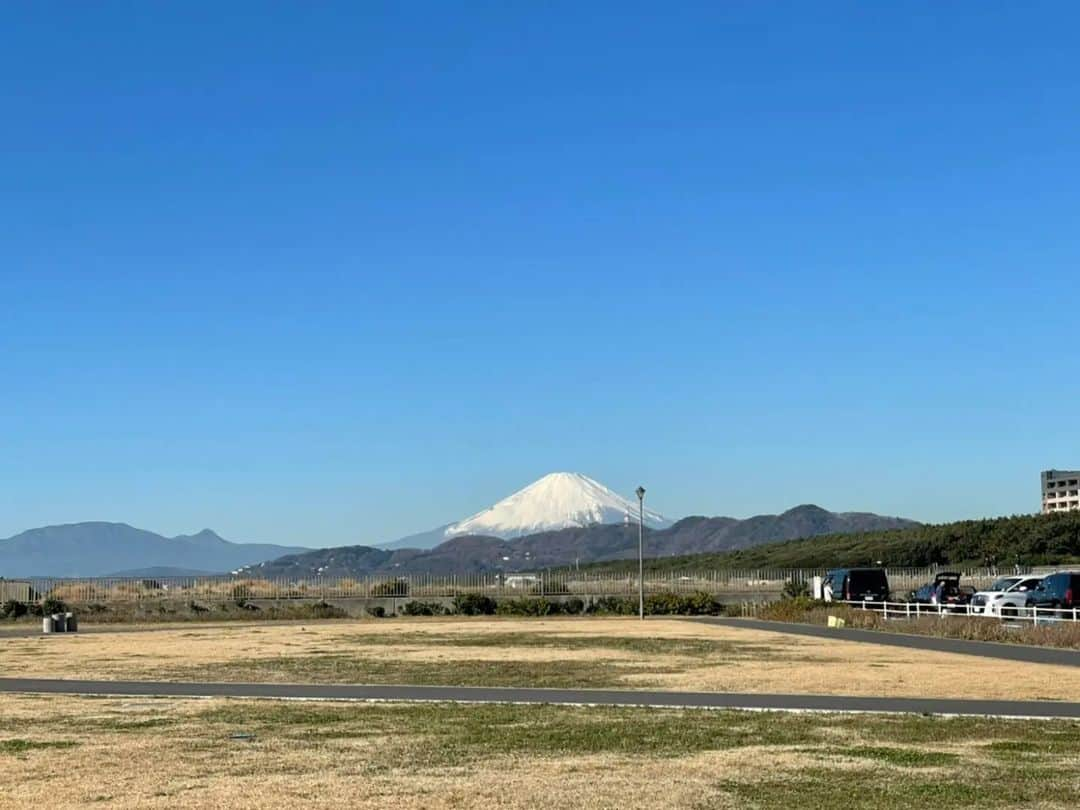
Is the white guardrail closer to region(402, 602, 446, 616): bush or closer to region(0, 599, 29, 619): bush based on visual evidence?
region(402, 602, 446, 616): bush

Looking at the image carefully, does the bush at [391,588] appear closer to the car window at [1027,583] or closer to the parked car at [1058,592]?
the car window at [1027,583]

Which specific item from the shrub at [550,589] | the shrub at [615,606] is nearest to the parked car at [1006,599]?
the shrub at [615,606]

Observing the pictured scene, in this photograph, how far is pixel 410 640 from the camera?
44500 mm

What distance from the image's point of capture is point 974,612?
50625 mm

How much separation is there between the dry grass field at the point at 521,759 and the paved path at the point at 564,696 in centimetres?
113

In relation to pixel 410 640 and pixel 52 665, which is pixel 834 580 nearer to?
pixel 410 640

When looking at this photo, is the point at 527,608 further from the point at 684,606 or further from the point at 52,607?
the point at 52,607

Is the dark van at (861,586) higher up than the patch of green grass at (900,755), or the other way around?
the dark van at (861,586)

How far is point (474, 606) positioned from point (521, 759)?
2088 inches

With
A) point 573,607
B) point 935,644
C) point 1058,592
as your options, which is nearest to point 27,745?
point 935,644

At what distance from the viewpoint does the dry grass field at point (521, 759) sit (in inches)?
543

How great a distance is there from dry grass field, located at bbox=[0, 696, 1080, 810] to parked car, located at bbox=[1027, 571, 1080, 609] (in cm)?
2706

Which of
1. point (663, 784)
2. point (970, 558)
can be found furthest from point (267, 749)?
point (970, 558)

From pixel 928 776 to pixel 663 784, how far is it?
2752mm
